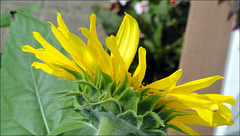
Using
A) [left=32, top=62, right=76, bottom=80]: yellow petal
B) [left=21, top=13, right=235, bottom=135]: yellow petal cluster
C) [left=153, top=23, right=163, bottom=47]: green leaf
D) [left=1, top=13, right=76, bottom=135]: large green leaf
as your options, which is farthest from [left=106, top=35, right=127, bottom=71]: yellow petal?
[left=153, top=23, right=163, bottom=47]: green leaf

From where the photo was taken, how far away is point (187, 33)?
110cm

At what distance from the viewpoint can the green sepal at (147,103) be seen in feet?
1.29

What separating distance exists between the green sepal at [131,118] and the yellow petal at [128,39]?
0.30 feet

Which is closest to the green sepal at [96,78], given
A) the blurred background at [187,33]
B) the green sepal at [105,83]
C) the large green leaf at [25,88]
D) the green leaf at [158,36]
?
the green sepal at [105,83]

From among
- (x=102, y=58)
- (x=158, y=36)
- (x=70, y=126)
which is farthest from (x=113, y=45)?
(x=158, y=36)

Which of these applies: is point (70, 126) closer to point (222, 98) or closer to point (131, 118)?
point (131, 118)

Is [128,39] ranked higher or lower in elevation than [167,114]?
higher

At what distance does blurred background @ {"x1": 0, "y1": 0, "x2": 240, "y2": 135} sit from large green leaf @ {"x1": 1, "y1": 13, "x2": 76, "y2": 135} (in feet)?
0.48

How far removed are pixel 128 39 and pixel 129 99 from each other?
0.12 m

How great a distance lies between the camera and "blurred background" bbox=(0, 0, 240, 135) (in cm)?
100

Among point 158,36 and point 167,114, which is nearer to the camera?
point 167,114

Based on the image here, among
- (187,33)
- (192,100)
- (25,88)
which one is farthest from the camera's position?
(187,33)

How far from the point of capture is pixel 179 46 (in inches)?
71.1

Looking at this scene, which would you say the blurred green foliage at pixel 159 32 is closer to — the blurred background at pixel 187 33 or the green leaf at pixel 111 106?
the blurred background at pixel 187 33
